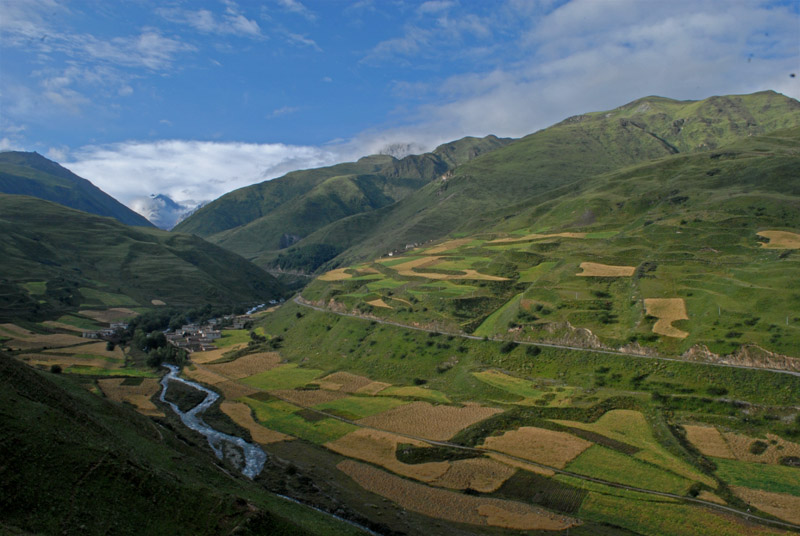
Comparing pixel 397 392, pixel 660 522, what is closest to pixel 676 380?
pixel 660 522

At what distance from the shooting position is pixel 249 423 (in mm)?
75688

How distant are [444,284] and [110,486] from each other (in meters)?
93.8

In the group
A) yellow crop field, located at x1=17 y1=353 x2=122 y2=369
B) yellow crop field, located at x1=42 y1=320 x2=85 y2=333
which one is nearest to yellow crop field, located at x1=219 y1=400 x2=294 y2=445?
yellow crop field, located at x1=17 y1=353 x2=122 y2=369

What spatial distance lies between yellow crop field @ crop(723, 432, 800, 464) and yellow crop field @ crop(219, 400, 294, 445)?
53.9 metres

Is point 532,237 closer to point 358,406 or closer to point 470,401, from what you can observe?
point 470,401

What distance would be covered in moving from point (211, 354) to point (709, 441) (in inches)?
4178

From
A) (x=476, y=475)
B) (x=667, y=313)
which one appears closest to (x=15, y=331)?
(x=476, y=475)

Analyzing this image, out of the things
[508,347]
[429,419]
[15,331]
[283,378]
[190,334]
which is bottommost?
[429,419]

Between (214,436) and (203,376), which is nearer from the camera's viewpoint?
(214,436)

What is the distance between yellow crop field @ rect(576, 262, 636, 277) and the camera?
337ft

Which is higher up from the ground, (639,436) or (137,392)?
(137,392)

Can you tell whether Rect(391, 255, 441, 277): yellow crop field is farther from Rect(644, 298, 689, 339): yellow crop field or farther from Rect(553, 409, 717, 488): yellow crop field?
Rect(553, 409, 717, 488): yellow crop field

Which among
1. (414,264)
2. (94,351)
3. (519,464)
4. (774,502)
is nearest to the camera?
(774,502)

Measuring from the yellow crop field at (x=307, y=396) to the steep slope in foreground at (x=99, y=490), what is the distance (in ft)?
124
